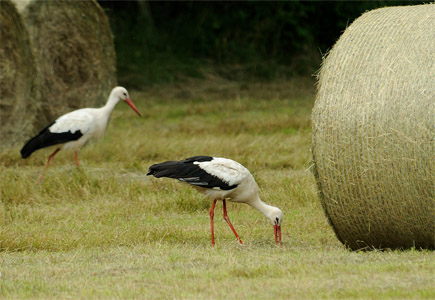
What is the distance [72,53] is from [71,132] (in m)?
3.00

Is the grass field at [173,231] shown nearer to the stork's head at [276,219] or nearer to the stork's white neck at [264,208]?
the stork's head at [276,219]

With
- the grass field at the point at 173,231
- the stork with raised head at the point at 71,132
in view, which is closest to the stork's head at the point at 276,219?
the grass field at the point at 173,231

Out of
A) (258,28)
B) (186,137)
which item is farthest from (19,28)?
(258,28)

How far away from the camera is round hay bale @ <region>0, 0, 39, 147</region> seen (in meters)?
12.4

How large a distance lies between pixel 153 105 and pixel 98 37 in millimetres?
3797

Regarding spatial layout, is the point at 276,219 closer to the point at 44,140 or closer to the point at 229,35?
the point at 44,140

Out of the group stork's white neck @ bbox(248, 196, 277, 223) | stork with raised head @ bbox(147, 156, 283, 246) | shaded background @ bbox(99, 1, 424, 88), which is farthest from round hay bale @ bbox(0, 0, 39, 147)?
shaded background @ bbox(99, 1, 424, 88)

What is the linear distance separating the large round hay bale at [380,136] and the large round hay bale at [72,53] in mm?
7210

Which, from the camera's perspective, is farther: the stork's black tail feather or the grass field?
the stork's black tail feather

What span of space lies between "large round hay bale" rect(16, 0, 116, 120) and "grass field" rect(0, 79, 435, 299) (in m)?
0.84

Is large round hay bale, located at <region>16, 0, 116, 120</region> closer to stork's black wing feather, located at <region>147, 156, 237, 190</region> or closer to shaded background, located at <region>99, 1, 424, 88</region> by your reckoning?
shaded background, located at <region>99, 1, 424, 88</region>

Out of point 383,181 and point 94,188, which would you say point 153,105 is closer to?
point 94,188

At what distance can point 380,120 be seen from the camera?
20.7 feet

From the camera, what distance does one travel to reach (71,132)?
36.4 ft
